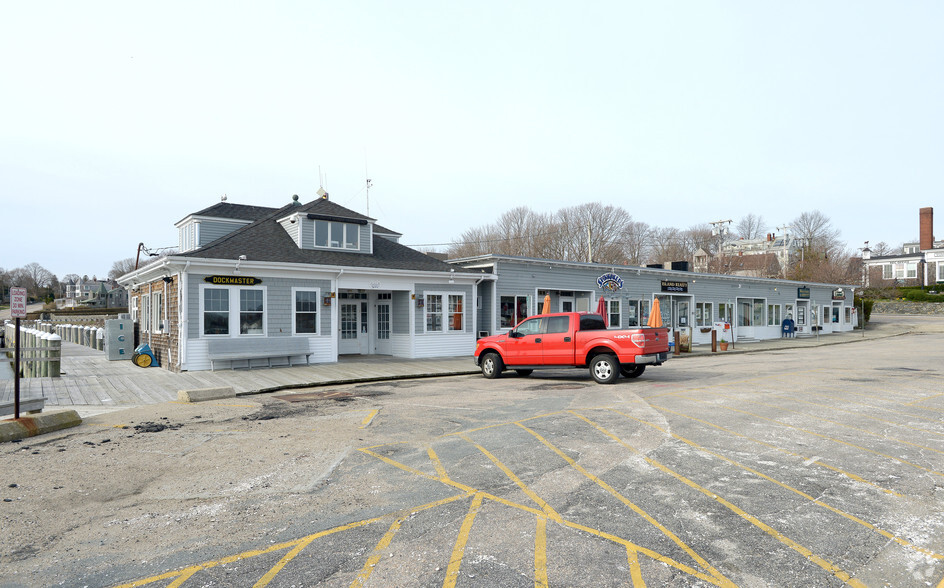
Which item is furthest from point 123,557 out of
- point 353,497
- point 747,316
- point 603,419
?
point 747,316

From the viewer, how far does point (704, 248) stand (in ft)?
262

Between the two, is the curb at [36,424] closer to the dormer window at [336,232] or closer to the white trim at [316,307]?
the white trim at [316,307]

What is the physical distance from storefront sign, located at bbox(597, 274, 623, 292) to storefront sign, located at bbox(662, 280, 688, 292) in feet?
13.9

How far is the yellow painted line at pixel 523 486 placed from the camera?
17.0ft

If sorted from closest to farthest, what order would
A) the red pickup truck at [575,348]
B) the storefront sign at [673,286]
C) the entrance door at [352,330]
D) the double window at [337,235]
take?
the red pickup truck at [575,348], the double window at [337,235], the entrance door at [352,330], the storefront sign at [673,286]

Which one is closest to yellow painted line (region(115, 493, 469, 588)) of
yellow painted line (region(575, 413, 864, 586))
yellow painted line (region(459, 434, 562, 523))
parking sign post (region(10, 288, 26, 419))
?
yellow painted line (region(459, 434, 562, 523))

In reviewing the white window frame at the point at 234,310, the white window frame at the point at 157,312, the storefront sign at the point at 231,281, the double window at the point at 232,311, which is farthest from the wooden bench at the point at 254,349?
the white window frame at the point at 157,312

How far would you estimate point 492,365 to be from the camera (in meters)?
16.5

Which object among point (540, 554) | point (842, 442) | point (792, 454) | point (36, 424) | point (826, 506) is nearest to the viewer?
point (540, 554)

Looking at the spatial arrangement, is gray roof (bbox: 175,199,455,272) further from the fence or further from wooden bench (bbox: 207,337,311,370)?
the fence

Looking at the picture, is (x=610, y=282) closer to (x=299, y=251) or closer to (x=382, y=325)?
(x=382, y=325)

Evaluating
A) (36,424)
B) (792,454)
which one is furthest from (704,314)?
(36,424)

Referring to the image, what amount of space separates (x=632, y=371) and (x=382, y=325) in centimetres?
1107

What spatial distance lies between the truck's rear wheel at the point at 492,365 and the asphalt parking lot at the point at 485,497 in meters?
5.46
